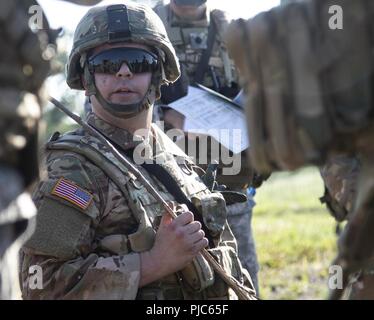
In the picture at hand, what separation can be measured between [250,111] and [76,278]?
1495 mm

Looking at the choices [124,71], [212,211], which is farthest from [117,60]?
[212,211]

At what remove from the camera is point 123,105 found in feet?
13.6

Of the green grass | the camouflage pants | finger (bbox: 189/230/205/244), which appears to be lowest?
the green grass

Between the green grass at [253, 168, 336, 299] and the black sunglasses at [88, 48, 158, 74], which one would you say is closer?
the black sunglasses at [88, 48, 158, 74]

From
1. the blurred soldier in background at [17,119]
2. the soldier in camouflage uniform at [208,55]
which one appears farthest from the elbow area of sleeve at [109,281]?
the soldier in camouflage uniform at [208,55]

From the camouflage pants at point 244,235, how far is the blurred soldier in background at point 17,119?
3.35 m

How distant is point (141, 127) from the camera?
4.26m

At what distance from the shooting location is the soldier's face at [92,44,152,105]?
4156 mm

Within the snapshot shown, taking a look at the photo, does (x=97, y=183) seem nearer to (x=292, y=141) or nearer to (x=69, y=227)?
(x=69, y=227)

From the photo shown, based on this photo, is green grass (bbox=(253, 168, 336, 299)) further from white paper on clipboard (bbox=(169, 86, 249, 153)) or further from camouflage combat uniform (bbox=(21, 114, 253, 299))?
camouflage combat uniform (bbox=(21, 114, 253, 299))

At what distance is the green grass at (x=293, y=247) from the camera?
8297 mm

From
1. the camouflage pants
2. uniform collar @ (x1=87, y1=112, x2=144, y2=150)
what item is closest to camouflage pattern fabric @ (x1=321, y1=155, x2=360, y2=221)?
uniform collar @ (x1=87, y1=112, x2=144, y2=150)

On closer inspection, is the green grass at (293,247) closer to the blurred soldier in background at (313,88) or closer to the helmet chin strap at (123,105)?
the helmet chin strap at (123,105)

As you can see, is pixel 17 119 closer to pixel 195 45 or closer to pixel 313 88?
pixel 313 88
